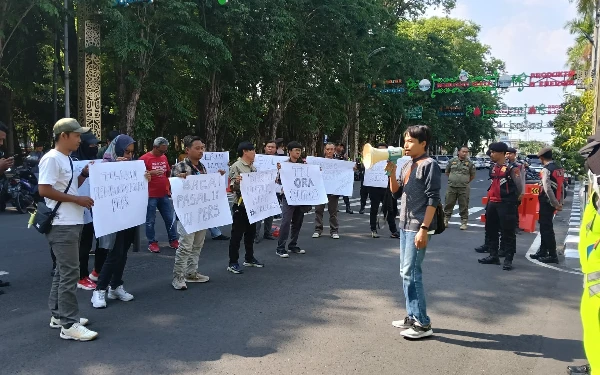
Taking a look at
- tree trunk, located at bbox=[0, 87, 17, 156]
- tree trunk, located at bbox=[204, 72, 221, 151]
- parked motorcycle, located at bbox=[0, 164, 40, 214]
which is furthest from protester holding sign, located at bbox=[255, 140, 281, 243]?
tree trunk, located at bbox=[0, 87, 17, 156]

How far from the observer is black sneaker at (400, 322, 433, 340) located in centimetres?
470

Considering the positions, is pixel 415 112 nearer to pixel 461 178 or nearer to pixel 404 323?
pixel 461 178

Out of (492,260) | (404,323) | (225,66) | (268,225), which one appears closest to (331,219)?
(268,225)

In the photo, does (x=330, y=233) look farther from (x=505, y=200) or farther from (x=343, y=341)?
(x=343, y=341)

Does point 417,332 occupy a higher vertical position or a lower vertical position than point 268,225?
lower

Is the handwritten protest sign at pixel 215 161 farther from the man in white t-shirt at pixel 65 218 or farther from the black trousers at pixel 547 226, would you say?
the man in white t-shirt at pixel 65 218

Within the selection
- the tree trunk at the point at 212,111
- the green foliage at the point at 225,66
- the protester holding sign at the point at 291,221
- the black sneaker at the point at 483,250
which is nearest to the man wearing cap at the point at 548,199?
the black sneaker at the point at 483,250

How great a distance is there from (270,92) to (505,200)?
18.5 m

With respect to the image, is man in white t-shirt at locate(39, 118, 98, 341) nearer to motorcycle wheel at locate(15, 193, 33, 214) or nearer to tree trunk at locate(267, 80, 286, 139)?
motorcycle wheel at locate(15, 193, 33, 214)

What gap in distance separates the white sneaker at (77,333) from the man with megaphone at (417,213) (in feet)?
8.88

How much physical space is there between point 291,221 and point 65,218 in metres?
4.55

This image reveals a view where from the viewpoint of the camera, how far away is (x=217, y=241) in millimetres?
9523

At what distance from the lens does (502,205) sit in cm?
787

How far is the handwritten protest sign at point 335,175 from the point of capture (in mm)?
10250
